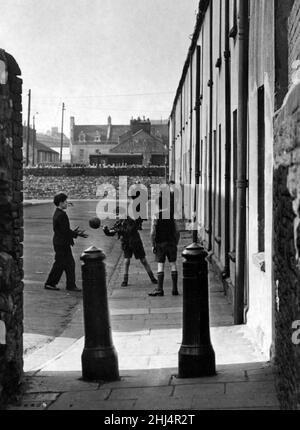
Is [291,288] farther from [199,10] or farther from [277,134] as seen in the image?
[199,10]

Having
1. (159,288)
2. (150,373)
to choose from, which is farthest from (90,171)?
(150,373)

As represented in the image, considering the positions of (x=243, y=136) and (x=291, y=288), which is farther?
(x=243, y=136)

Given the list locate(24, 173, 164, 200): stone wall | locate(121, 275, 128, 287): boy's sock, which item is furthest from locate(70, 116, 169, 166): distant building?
locate(121, 275, 128, 287): boy's sock

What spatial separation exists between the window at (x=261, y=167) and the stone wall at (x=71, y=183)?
6466 centimetres

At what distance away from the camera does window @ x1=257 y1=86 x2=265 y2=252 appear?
329 inches

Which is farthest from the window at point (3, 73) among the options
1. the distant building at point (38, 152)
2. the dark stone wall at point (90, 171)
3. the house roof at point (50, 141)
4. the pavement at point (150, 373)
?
the house roof at point (50, 141)

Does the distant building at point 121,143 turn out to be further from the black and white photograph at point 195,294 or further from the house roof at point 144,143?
the black and white photograph at point 195,294

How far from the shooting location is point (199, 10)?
63.8ft

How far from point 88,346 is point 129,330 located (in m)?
2.77

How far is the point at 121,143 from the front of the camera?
112m

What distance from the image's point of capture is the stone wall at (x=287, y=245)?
461 centimetres

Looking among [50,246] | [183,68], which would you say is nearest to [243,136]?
[50,246]

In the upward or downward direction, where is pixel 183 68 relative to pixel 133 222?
upward

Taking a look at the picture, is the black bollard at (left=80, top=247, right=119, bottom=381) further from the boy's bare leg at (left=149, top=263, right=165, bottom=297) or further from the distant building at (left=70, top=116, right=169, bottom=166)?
the distant building at (left=70, top=116, right=169, bottom=166)
